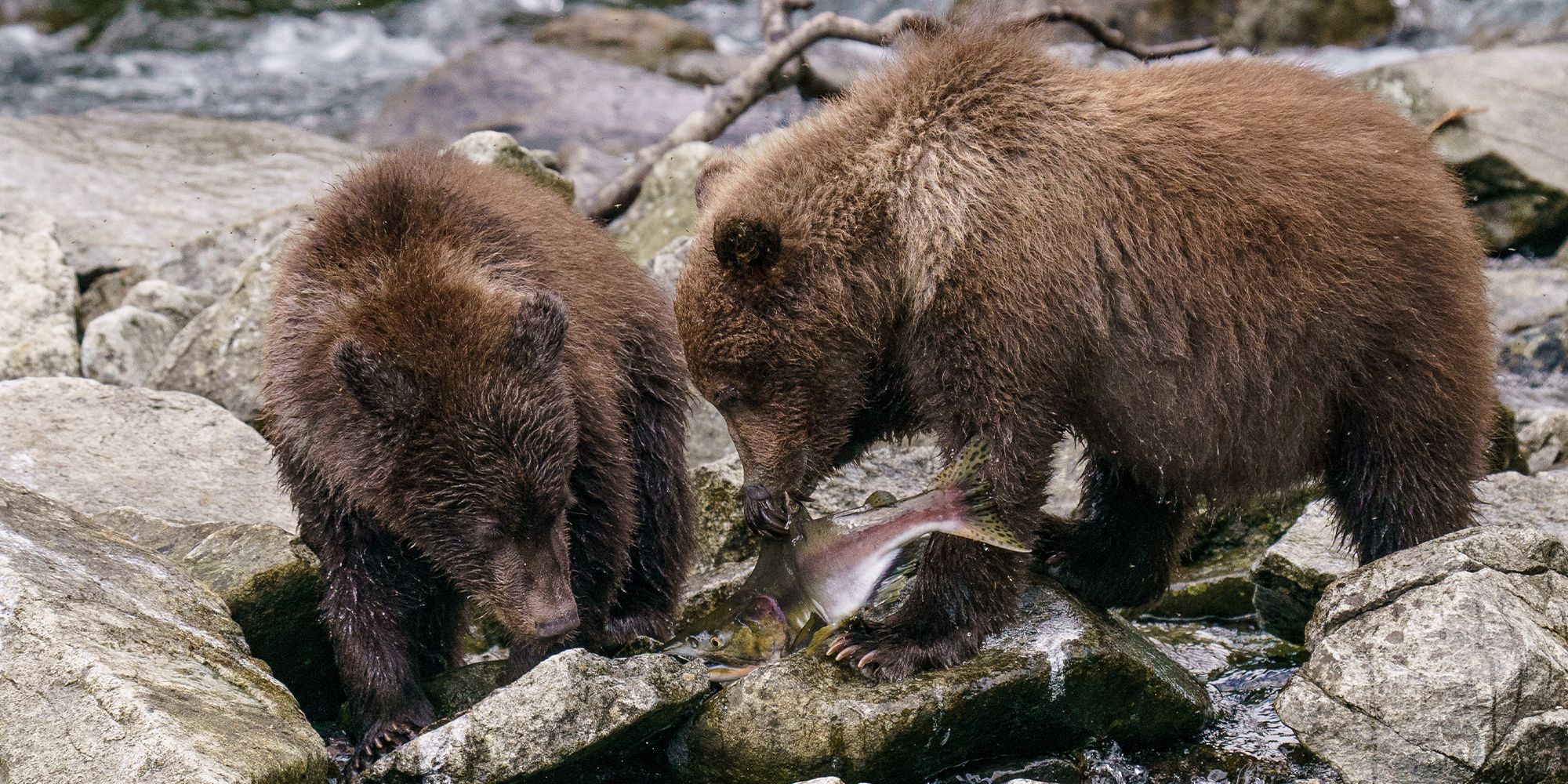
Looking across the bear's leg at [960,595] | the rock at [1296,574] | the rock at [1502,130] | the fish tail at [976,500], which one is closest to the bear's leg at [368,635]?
the bear's leg at [960,595]

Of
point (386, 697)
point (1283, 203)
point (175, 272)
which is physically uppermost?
point (1283, 203)

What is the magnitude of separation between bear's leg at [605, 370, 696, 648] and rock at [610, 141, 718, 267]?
3725 mm

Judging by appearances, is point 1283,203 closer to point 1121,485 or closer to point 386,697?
A: point 1121,485

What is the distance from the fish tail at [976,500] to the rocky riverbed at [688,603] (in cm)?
51

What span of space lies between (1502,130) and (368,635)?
33.9 ft

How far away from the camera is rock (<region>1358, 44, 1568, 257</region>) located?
11.8 metres

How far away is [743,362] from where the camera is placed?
5.58 metres

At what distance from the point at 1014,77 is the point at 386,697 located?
3417 millimetres

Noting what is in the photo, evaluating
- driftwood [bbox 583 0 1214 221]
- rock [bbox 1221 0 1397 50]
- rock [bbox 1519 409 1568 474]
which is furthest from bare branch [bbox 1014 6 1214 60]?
rock [bbox 1221 0 1397 50]

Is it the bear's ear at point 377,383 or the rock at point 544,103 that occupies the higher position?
the bear's ear at point 377,383

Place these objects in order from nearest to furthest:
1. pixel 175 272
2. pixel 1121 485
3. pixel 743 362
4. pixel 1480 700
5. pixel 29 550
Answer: pixel 1480 700
pixel 29 550
pixel 743 362
pixel 1121 485
pixel 175 272

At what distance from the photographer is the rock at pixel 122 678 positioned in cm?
436

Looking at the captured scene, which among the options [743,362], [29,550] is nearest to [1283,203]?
[743,362]

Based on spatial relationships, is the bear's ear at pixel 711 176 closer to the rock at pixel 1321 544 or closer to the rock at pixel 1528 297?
the rock at pixel 1321 544
